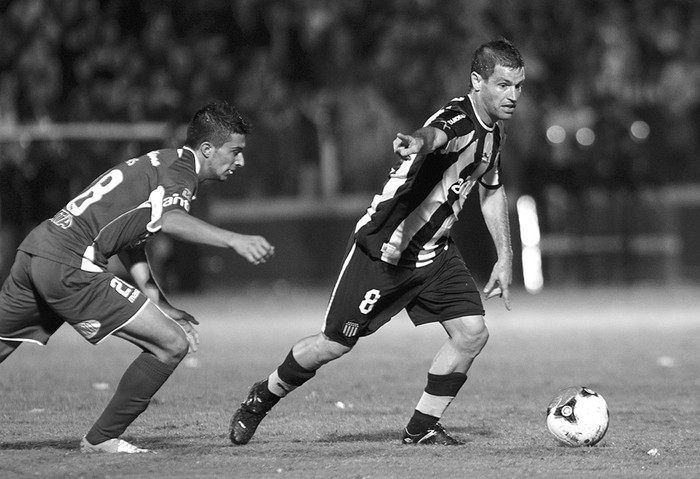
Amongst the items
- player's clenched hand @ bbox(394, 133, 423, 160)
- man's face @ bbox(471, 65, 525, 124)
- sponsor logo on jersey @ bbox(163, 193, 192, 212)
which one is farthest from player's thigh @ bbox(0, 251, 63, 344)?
man's face @ bbox(471, 65, 525, 124)

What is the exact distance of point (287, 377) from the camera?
7.49 meters

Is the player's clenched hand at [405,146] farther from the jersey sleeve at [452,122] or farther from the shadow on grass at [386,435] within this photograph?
the shadow on grass at [386,435]

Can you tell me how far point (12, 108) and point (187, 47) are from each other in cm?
362

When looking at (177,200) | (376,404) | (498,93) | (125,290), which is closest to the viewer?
(177,200)

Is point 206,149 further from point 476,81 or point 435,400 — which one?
point 435,400

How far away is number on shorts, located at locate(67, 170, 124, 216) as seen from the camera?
6.90 m

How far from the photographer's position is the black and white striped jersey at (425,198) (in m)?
7.39

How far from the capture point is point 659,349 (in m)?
13.4

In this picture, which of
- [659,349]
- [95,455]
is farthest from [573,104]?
[95,455]

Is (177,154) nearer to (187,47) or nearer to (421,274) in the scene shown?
(421,274)

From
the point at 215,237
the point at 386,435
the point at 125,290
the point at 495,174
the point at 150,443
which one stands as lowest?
the point at 150,443

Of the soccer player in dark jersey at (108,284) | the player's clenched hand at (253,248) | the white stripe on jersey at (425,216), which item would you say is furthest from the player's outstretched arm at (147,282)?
the white stripe on jersey at (425,216)

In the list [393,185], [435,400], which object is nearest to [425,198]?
[393,185]

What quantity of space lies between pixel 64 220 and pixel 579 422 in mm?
3198
